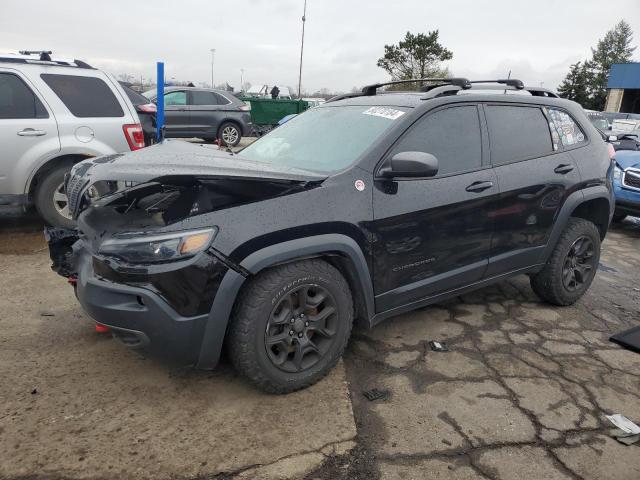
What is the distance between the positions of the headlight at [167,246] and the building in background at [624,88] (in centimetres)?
4091

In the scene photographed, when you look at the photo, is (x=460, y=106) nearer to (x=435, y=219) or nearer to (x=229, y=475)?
(x=435, y=219)

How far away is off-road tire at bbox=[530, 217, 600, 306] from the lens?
12.9ft

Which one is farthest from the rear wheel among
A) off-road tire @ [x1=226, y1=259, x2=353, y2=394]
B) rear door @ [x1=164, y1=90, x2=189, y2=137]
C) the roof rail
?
off-road tire @ [x1=226, y1=259, x2=353, y2=394]

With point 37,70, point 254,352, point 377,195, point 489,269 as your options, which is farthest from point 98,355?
point 37,70

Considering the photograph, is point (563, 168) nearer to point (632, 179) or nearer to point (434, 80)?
point (434, 80)

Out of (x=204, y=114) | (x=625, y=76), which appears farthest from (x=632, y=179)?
(x=625, y=76)

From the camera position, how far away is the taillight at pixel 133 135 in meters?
5.55

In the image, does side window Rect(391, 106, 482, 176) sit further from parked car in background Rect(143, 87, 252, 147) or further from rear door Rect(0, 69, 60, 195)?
parked car in background Rect(143, 87, 252, 147)

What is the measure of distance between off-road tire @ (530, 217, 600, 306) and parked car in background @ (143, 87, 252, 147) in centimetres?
1096

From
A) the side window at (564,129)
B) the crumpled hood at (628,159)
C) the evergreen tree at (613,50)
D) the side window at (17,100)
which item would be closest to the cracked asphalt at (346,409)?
the side window at (564,129)

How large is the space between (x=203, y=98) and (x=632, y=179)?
10.3 m

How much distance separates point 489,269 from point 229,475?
226 centimetres

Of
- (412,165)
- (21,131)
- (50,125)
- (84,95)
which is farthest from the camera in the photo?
(84,95)

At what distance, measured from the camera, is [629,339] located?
143 inches
